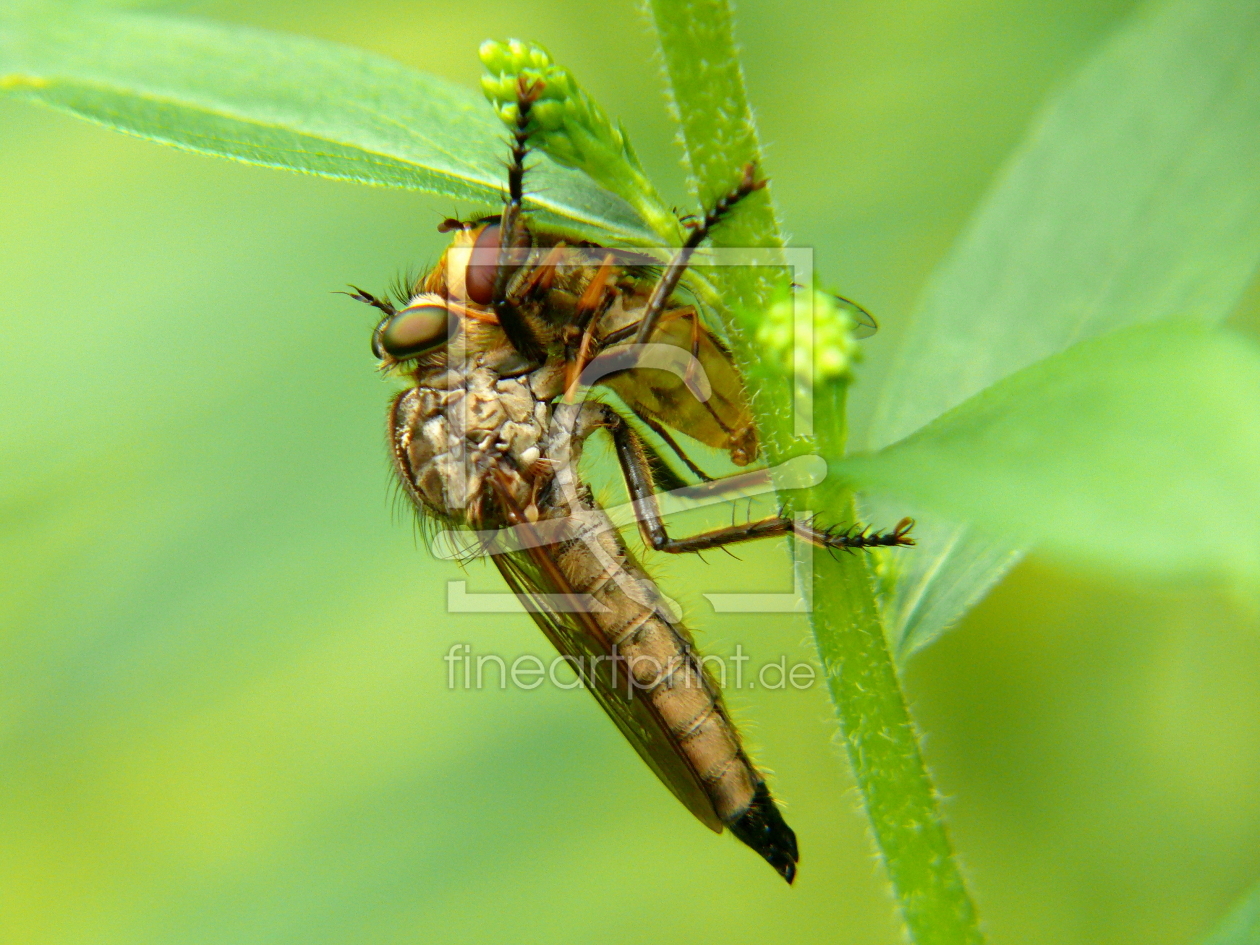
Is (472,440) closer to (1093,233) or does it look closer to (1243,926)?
(1093,233)

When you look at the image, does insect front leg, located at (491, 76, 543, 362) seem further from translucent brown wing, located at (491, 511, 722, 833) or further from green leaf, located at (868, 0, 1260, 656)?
green leaf, located at (868, 0, 1260, 656)

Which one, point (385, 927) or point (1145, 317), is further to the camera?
point (385, 927)

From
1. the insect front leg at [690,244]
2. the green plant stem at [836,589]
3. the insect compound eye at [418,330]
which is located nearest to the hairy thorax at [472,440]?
the insect compound eye at [418,330]

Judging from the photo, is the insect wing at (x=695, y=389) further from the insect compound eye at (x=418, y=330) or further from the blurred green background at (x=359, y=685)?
the blurred green background at (x=359, y=685)

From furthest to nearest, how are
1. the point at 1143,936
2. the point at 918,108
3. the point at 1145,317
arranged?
the point at 918,108 < the point at 1143,936 < the point at 1145,317

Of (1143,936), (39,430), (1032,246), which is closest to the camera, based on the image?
(1032,246)

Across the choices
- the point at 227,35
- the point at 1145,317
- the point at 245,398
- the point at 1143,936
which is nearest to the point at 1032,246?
the point at 1145,317

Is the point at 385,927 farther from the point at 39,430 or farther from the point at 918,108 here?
the point at 918,108
